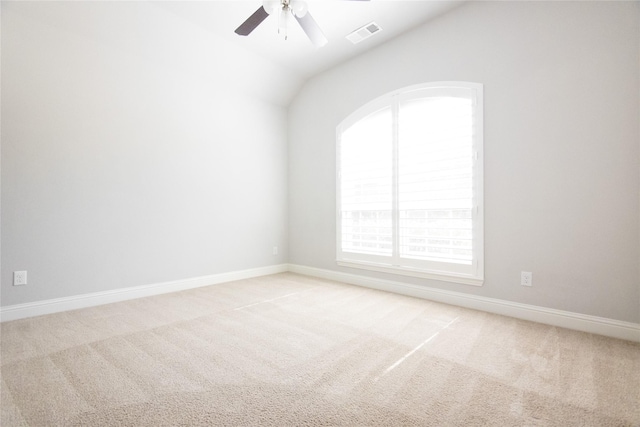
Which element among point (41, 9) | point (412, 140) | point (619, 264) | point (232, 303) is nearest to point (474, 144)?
point (412, 140)

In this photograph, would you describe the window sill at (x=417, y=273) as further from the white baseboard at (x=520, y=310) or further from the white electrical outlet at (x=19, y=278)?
the white electrical outlet at (x=19, y=278)

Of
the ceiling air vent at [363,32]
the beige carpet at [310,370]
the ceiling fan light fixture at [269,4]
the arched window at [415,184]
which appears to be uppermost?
the ceiling air vent at [363,32]

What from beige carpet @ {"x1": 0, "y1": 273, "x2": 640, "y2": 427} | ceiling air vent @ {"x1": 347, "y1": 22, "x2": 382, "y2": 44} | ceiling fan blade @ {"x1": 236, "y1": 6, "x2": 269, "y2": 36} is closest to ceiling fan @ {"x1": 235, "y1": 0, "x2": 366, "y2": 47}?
ceiling fan blade @ {"x1": 236, "y1": 6, "x2": 269, "y2": 36}

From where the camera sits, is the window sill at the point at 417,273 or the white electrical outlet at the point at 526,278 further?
the window sill at the point at 417,273

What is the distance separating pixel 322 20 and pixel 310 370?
3398 mm

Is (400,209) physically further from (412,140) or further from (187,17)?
(187,17)

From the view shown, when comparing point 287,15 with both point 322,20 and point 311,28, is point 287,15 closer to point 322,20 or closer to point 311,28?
point 311,28

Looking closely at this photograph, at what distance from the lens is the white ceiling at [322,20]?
2.95 metres

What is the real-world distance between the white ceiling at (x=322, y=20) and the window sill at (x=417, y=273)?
280 cm

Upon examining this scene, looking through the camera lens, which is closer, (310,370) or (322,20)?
(310,370)

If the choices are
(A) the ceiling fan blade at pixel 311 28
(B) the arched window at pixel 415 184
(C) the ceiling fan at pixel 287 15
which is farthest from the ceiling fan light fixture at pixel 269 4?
(B) the arched window at pixel 415 184

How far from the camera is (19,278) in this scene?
259 centimetres

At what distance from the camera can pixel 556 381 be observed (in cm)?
163

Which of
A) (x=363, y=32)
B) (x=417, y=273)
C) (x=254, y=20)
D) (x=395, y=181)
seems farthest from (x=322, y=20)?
(x=417, y=273)
